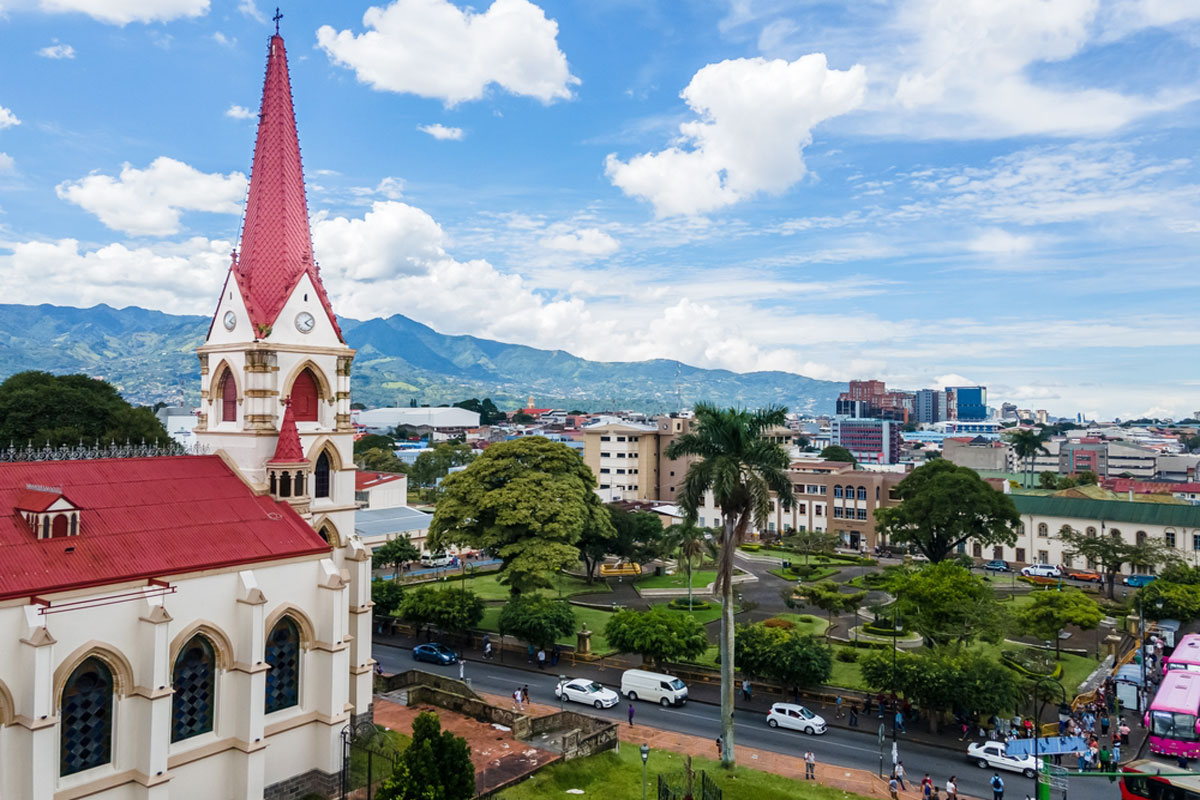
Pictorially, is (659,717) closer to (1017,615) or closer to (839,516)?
(1017,615)

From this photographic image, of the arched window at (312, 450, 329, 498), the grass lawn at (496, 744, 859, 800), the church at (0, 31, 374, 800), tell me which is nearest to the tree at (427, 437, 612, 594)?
the church at (0, 31, 374, 800)

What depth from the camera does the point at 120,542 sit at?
2291cm

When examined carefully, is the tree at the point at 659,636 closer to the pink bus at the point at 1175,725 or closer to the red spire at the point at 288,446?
the red spire at the point at 288,446

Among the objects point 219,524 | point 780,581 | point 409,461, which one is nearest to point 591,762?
point 219,524

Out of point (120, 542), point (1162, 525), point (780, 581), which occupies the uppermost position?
point (120, 542)

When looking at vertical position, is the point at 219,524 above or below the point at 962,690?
above

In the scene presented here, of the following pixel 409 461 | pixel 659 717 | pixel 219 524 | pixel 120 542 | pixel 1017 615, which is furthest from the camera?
pixel 409 461

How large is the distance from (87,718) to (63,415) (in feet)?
119

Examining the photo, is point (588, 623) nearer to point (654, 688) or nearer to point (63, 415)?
point (654, 688)

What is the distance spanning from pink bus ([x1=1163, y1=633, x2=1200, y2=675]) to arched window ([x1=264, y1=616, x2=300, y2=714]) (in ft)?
127

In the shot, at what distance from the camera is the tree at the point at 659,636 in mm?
38750

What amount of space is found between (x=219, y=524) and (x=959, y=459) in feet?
399

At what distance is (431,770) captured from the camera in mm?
21188

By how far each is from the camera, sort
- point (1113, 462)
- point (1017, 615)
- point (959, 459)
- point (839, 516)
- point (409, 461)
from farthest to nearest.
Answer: point (1113, 462) → point (409, 461) → point (959, 459) → point (839, 516) → point (1017, 615)
